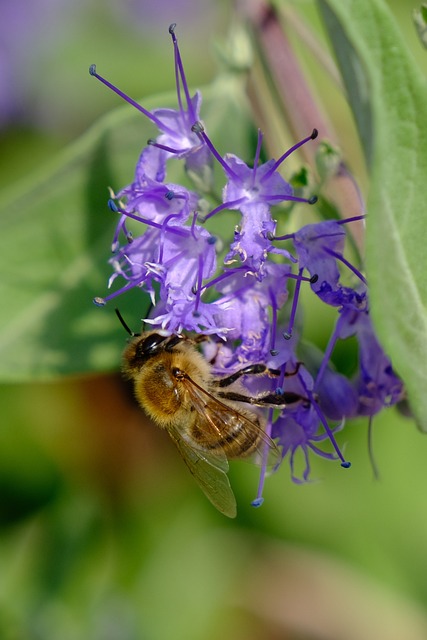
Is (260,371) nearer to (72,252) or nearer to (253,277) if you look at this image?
(253,277)

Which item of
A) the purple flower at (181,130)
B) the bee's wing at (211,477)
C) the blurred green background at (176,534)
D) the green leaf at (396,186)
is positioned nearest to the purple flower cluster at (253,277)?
the purple flower at (181,130)

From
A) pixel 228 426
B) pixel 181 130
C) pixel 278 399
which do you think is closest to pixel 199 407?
pixel 228 426

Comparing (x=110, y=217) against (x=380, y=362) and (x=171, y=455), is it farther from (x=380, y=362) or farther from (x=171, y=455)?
(x=171, y=455)

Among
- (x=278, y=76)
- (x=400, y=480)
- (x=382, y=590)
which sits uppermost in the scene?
(x=278, y=76)

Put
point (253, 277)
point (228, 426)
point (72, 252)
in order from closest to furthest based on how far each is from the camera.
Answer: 1. point (253, 277)
2. point (228, 426)
3. point (72, 252)

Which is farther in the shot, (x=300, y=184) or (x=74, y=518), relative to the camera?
(x=74, y=518)

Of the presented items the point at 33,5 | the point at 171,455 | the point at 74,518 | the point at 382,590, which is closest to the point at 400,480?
the point at 382,590

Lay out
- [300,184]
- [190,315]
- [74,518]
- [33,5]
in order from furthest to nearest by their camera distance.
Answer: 1. [33,5]
2. [74,518]
3. [300,184]
4. [190,315]
